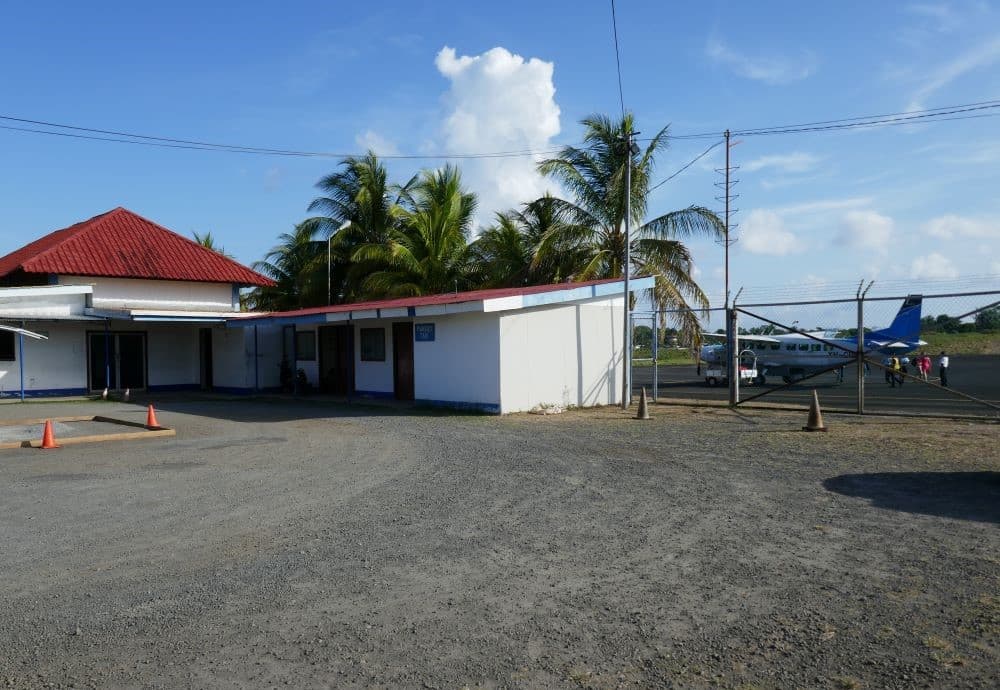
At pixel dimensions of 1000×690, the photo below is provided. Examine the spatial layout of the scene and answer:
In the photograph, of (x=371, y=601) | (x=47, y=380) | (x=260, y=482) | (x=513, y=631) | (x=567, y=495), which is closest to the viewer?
(x=513, y=631)

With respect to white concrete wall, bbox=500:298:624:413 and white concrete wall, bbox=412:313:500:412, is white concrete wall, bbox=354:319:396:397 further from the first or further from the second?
white concrete wall, bbox=500:298:624:413

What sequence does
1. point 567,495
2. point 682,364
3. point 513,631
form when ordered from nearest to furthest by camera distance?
1. point 513,631
2. point 567,495
3. point 682,364

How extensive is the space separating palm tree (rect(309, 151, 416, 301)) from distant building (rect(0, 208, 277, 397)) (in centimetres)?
323

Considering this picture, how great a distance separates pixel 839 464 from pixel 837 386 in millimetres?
17795

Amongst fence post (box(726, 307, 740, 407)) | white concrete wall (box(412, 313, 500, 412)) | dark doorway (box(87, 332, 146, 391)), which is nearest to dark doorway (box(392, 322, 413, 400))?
white concrete wall (box(412, 313, 500, 412))

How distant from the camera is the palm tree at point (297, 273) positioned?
31.0 meters

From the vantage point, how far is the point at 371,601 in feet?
16.7

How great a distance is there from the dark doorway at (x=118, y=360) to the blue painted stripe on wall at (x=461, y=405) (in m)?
12.4

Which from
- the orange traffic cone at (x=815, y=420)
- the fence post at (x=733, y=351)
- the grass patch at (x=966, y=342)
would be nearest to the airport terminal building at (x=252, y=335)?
the fence post at (x=733, y=351)

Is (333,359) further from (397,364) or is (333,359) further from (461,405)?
(461,405)

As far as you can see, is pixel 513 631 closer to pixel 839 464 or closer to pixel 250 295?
pixel 839 464

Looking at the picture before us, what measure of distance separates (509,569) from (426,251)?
23900 millimetres

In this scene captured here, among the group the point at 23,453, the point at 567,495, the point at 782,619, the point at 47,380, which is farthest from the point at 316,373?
the point at 782,619

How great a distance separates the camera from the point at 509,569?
225 inches
